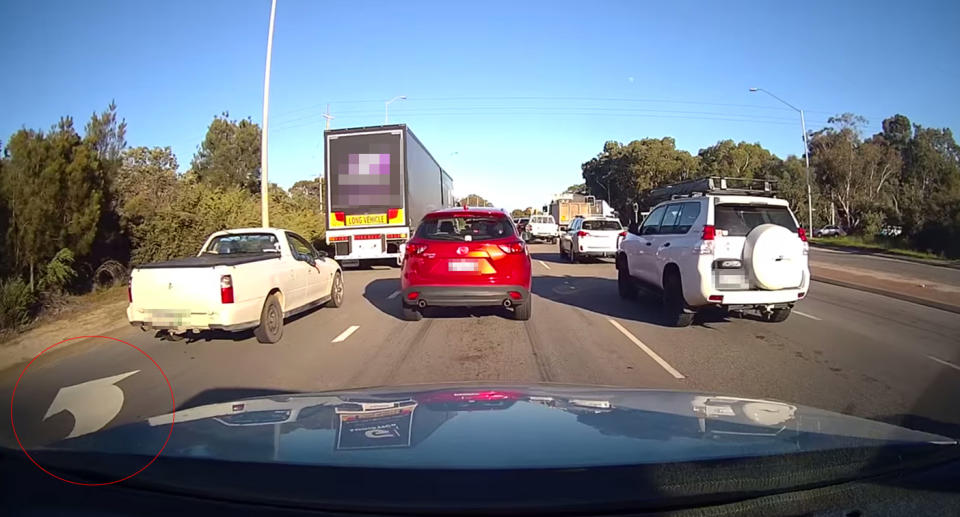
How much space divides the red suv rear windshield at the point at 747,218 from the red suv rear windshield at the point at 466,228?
304 cm

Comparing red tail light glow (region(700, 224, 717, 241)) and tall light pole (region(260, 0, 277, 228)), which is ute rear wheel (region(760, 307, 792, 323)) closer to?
red tail light glow (region(700, 224, 717, 241))

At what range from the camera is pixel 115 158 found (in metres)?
15.2

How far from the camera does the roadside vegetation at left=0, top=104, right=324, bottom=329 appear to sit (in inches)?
416

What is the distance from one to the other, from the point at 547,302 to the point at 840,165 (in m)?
42.4

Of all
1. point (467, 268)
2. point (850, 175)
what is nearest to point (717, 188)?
point (467, 268)

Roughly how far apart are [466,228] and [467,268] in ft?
2.50

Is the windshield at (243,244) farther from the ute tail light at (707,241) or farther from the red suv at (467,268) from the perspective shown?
the ute tail light at (707,241)

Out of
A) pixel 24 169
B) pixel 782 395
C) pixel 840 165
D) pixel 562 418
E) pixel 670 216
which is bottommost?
pixel 782 395

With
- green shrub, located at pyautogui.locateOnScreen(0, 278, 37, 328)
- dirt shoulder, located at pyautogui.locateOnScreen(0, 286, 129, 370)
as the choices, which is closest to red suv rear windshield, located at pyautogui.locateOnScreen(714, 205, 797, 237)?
dirt shoulder, located at pyautogui.locateOnScreen(0, 286, 129, 370)

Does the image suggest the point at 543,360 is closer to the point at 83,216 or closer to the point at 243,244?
the point at 243,244

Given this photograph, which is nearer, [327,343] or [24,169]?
[327,343]

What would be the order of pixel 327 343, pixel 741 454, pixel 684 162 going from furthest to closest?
pixel 684 162 < pixel 327 343 < pixel 741 454

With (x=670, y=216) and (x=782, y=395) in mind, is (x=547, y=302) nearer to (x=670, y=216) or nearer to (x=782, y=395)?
(x=670, y=216)

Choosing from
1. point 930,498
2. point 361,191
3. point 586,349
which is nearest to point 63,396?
point 586,349
